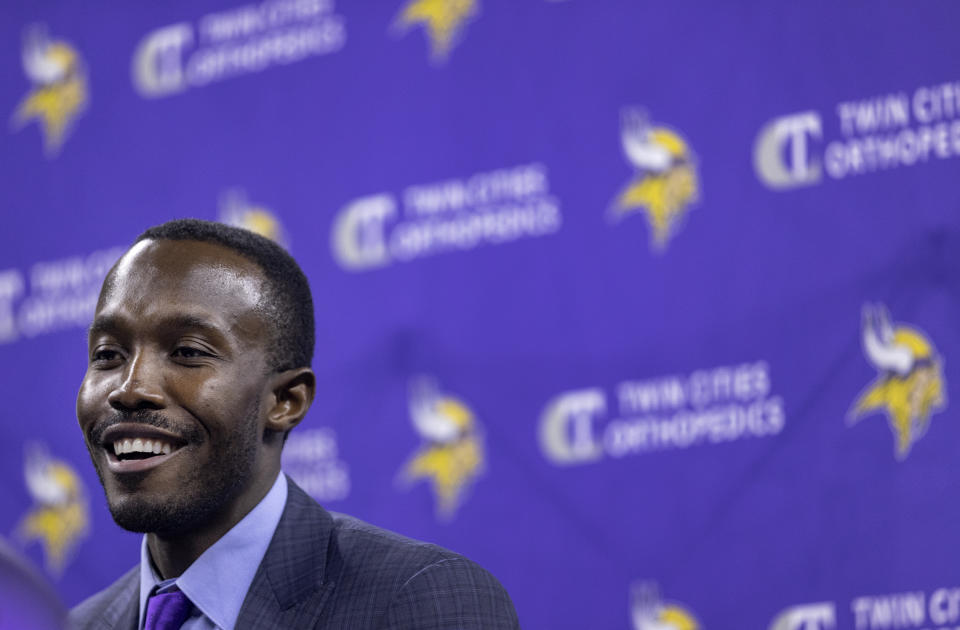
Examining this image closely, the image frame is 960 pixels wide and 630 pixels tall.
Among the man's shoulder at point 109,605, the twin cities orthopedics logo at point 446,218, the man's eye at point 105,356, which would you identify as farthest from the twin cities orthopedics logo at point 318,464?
the man's eye at point 105,356

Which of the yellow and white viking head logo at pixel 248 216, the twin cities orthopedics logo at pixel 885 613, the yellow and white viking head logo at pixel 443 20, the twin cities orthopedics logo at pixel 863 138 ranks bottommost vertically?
the twin cities orthopedics logo at pixel 885 613

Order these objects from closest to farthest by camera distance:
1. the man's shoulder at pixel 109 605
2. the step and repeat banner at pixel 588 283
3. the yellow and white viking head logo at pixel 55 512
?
the man's shoulder at pixel 109 605, the step and repeat banner at pixel 588 283, the yellow and white viking head logo at pixel 55 512

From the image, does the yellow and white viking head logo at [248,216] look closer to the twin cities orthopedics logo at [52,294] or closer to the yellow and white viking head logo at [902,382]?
the twin cities orthopedics logo at [52,294]

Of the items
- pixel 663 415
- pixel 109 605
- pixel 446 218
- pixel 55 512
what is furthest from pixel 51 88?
pixel 109 605

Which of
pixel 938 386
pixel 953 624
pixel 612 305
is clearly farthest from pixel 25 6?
pixel 953 624

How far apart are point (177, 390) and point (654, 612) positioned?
1622 mm

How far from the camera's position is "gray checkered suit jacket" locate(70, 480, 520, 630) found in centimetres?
133

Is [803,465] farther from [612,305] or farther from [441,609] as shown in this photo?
[441,609]

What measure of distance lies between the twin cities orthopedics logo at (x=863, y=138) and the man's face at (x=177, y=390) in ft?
5.36

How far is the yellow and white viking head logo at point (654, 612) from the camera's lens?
8.80 ft

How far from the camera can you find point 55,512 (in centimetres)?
357

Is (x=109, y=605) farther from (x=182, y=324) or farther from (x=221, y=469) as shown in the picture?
(x=182, y=324)

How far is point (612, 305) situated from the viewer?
2.90m

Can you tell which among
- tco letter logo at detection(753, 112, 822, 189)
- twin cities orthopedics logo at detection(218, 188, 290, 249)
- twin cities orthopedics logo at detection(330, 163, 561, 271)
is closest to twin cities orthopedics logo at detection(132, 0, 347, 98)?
twin cities orthopedics logo at detection(218, 188, 290, 249)
